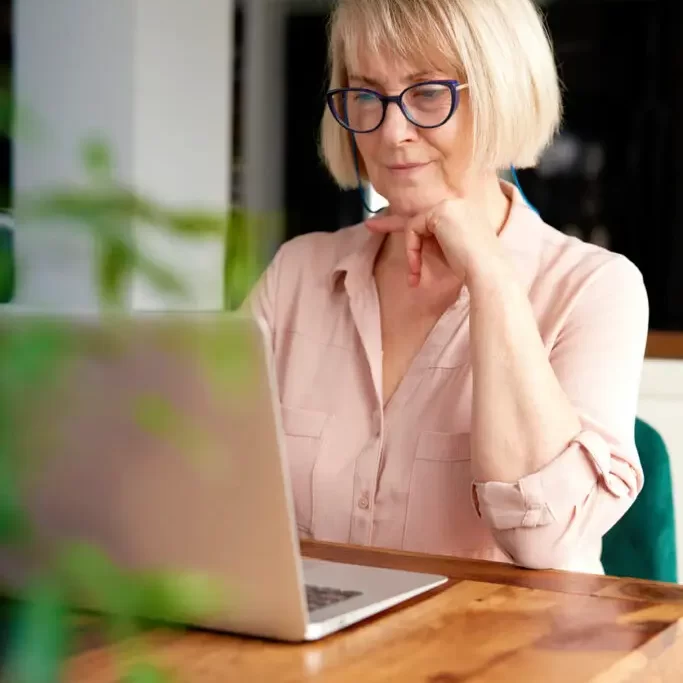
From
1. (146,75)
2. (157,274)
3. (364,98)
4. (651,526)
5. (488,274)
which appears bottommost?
(651,526)

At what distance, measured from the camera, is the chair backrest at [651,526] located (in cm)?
144

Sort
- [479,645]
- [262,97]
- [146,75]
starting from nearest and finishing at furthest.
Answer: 1. [479,645]
2. [146,75]
3. [262,97]

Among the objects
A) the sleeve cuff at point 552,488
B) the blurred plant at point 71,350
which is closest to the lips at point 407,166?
the sleeve cuff at point 552,488

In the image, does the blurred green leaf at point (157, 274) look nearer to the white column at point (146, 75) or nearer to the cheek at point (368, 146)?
the cheek at point (368, 146)

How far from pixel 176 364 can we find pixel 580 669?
0.52 metres

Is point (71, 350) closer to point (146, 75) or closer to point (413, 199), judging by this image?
point (413, 199)

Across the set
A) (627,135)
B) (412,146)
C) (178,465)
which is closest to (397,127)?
(412,146)

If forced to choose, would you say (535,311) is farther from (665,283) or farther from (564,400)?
(665,283)

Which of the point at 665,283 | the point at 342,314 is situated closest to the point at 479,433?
the point at 342,314

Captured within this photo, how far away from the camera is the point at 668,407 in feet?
6.46

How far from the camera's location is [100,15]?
3.45 m

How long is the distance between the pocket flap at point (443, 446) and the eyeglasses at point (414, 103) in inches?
16.1

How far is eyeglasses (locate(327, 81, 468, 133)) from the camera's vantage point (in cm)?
146

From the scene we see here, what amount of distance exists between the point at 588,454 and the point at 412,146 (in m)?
0.50
